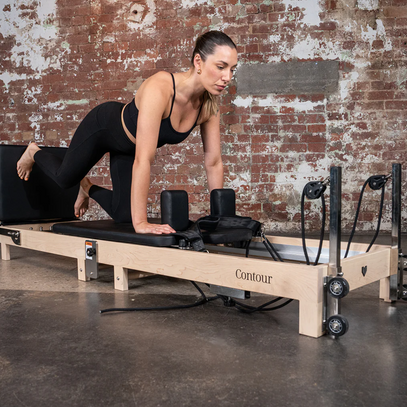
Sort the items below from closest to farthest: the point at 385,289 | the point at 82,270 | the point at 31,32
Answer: the point at 385,289
the point at 82,270
the point at 31,32

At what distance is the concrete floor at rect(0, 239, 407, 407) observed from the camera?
42.8 inches

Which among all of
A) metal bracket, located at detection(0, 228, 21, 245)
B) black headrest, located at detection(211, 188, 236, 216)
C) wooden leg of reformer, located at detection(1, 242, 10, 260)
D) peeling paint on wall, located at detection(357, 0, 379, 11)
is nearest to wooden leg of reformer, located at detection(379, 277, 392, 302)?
black headrest, located at detection(211, 188, 236, 216)

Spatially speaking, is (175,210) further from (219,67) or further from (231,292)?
(219,67)

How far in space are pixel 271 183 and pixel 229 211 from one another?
230 centimetres

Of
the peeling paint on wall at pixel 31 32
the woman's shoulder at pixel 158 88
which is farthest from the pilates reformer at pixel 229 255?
the peeling paint on wall at pixel 31 32

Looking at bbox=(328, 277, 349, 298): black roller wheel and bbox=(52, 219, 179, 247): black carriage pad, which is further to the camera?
bbox=(52, 219, 179, 247): black carriage pad

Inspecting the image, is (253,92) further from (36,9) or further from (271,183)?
(36,9)

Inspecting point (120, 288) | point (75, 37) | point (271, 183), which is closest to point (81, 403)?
point (120, 288)

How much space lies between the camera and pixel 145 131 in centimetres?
208

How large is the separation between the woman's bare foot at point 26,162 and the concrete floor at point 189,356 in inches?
→ 43.4

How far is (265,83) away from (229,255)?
313 cm

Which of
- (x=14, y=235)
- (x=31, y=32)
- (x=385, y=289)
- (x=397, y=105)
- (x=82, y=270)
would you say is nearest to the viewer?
(x=385, y=289)

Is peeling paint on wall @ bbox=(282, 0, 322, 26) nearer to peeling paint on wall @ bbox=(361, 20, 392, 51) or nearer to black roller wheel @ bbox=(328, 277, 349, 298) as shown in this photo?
peeling paint on wall @ bbox=(361, 20, 392, 51)

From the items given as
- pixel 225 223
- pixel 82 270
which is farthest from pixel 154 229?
pixel 82 270
